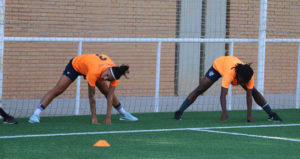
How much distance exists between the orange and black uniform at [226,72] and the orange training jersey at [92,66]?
1759 millimetres

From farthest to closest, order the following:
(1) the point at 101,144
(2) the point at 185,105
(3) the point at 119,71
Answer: (2) the point at 185,105, (3) the point at 119,71, (1) the point at 101,144

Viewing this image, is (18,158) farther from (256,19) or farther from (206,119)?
(256,19)

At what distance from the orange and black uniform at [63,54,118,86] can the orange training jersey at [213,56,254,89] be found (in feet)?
5.72

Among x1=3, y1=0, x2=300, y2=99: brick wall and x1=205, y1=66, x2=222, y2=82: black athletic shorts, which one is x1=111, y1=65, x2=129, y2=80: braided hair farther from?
x1=3, y1=0, x2=300, y2=99: brick wall

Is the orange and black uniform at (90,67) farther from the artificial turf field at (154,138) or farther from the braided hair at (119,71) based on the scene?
the artificial turf field at (154,138)

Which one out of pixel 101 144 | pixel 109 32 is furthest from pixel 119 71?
pixel 109 32

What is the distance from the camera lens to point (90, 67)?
10062mm

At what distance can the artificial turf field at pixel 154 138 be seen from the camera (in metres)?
7.21

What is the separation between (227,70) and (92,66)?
2159 mm

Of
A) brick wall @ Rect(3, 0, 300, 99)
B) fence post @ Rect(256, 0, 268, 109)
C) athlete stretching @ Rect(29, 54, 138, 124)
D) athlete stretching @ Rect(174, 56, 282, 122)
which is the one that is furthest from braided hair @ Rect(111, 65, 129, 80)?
fence post @ Rect(256, 0, 268, 109)

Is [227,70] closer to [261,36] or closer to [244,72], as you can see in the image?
[244,72]

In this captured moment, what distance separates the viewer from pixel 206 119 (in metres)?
11.5

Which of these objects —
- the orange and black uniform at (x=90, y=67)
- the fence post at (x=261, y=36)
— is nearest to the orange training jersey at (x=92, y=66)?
the orange and black uniform at (x=90, y=67)

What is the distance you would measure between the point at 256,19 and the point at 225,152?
28.6 ft
